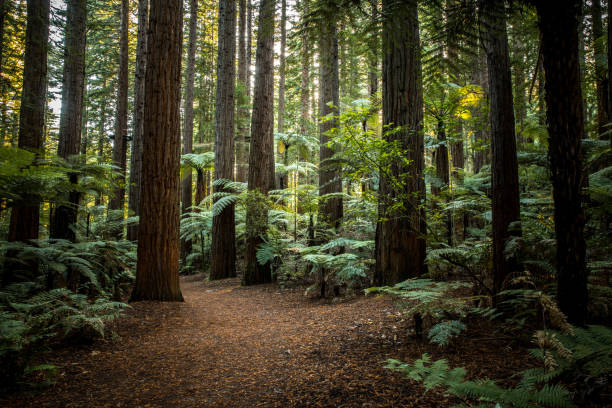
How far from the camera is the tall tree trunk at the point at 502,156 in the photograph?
302cm

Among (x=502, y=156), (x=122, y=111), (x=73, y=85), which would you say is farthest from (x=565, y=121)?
(x=122, y=111)

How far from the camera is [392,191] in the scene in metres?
4.53

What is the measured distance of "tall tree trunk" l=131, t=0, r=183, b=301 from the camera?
4883mm

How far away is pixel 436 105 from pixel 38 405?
22.0 feet

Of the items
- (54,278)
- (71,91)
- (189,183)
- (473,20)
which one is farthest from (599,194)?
(189,183)

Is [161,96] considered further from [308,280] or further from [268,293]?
[308,280]

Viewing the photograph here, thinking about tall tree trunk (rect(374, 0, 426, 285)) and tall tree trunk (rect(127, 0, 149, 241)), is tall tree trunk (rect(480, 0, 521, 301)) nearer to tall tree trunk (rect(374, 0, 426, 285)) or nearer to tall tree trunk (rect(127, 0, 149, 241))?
tall tree trunk (rect(374, 0, 426, 285))

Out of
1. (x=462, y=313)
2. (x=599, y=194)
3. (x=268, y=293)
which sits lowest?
(x=268, y=293)

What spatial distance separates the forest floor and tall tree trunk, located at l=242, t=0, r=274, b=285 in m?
3.29

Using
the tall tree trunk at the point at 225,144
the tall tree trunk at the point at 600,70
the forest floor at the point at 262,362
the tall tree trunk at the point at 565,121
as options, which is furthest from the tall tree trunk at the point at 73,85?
the tall tree trunk at the point at 600,70

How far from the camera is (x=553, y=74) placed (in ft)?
5.39

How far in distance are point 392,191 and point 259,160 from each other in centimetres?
428

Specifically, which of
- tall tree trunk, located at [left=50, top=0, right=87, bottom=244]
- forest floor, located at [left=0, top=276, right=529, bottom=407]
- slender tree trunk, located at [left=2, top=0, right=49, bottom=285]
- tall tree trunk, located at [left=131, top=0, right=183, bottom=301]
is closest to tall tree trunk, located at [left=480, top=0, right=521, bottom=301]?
forest floor, located at [left=0, top=276, right=529, bottom=407]

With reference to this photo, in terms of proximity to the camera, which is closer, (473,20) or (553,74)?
(553,74)
